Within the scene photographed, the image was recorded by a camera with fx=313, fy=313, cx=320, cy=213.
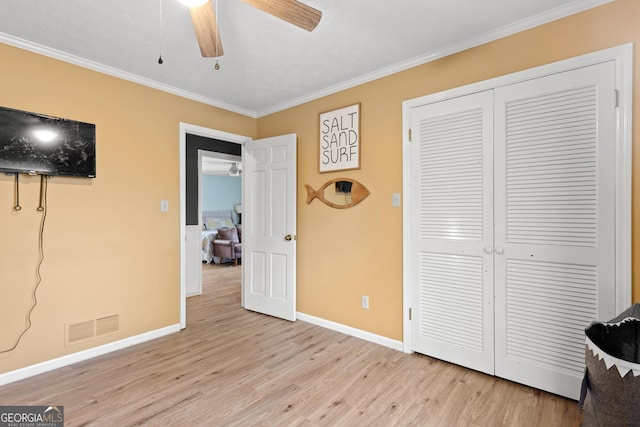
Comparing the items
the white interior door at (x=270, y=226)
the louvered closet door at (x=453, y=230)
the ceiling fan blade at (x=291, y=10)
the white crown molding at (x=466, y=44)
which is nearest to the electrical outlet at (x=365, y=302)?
the louvered closet door at (x=453, y=230)

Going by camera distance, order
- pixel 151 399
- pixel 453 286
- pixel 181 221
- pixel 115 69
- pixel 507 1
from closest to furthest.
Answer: pixel 507 1, pixel 151 399, pixel 453 286, pixel 115 69, pixel 181 221

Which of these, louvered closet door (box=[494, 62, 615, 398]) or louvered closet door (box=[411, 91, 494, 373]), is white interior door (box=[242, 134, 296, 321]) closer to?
louvered closet door (box=[411, 91, 494, 373])

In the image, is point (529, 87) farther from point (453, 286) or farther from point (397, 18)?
point (453, 286)

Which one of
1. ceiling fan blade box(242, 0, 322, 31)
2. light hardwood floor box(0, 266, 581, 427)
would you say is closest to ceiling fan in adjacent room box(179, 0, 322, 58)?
ceiling fan blade box(242, 0, 322, 31)

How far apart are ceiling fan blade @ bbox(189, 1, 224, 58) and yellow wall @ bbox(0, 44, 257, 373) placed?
5.16 feet

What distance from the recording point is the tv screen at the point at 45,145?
223 cm

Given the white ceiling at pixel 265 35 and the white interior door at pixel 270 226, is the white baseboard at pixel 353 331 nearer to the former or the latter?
the white interior door at pixel 270 226

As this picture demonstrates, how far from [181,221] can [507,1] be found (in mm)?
Result: 3254

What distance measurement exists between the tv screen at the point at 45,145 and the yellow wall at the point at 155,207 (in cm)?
9

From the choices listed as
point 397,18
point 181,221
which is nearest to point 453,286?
point 397,18

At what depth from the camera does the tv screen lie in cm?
223

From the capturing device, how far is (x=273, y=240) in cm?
365

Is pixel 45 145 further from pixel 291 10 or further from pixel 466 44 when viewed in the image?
pixel 466 44

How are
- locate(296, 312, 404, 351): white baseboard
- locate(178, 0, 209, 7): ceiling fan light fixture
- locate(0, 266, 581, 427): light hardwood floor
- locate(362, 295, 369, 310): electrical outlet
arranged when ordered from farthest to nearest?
locate(362, 295, 369, 310): electrical outlet
locate(296, 312, 404, 351): white baseboard
locate(0, 266, 581, 427): light hardwood floor
locate(178, 0, 209, 7): ceiling fan light fixture
